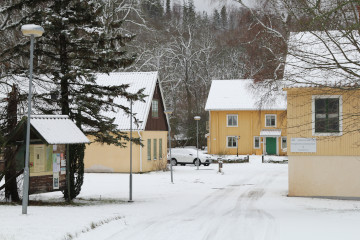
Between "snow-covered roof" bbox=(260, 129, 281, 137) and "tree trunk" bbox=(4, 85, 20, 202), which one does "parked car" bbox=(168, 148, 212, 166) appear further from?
"tree trunk" bbox=(4, 85, 20, 202)

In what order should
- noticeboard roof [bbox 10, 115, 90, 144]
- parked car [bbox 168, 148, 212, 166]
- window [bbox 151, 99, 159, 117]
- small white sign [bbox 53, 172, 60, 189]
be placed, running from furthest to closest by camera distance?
parked car [bbox 168, 148, 212, 166] < window [bbox 151, 99, 159, 117] < small white sign [bbox 53, 172, 60, 189] < noticeboard roof [bbox 10, 115, 90, 144]

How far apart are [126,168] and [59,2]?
18455 mm

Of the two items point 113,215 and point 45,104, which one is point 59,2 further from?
point 113,215

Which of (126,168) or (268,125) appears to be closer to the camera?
(126,168)

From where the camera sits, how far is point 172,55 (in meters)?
65.1

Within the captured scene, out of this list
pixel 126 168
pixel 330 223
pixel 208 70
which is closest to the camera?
pixel 330 223

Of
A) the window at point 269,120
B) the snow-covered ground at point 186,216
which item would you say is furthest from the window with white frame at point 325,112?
the window at point 269,120

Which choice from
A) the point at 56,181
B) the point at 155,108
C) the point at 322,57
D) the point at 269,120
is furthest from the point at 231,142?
the point at 322,57

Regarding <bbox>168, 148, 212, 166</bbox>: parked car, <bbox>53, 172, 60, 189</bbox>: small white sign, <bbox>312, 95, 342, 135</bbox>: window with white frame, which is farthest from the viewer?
<bbox>168, 148, 212, 166</bbox>: parked car

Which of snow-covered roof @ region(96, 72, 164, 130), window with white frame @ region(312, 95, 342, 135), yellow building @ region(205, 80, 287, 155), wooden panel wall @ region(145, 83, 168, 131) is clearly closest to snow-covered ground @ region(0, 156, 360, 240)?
window with white frame @ region(312, 95, 342, 135)

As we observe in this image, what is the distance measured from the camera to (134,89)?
1452 inches

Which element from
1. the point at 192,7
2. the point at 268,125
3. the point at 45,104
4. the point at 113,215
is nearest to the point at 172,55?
the point at 268,125

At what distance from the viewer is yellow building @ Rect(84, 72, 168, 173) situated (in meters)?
35.0

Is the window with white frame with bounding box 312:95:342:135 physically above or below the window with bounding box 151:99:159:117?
below
